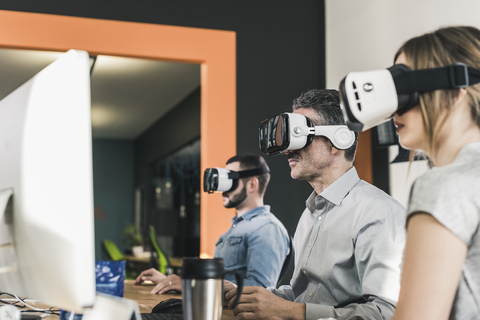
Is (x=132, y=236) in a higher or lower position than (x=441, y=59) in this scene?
lower

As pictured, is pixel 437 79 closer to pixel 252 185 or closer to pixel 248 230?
pixel 248 230

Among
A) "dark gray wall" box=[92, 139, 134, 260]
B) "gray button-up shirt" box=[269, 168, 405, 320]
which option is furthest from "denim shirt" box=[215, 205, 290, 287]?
"dark gray wall" box=[92, 139, 134, 260]

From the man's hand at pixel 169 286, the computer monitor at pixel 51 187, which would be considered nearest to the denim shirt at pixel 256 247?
the man's hand at pixel 169 286

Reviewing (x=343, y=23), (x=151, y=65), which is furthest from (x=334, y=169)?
(x=151, y=65)

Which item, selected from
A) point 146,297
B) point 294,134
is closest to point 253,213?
point 146,297

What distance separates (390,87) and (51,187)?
673 millimetres

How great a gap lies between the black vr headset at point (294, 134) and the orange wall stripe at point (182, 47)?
4.49 ft

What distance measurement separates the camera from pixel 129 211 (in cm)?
1109

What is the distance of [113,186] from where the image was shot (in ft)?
36.6

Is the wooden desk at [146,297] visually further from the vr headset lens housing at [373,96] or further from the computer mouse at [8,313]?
the vr headset lens housing at [373,96]

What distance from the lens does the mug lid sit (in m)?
0.93

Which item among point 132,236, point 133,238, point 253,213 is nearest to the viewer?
point 253,213

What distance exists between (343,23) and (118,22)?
1553mm

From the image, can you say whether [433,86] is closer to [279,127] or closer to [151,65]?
[279,127]
